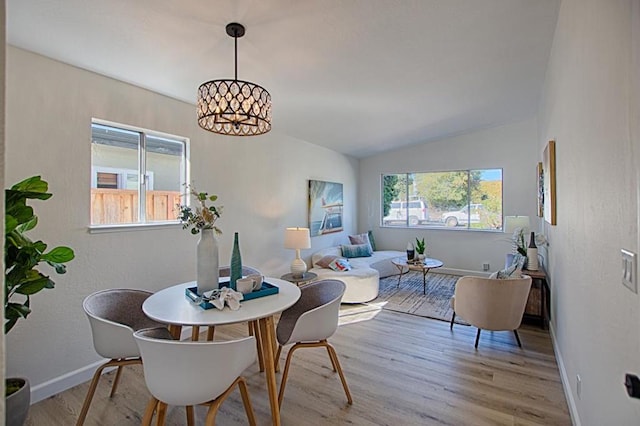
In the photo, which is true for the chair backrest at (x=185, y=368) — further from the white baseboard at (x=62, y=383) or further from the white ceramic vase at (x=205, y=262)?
the white baseboard at (x=62, y=383)

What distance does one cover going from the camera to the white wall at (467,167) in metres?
5.55

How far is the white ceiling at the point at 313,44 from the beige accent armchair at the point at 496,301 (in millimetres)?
2075

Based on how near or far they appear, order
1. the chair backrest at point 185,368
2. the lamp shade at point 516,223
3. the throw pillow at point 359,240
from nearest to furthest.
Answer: the chair backrest at point 185,368 < the lamp shade at point 516,223 < the throw pillow at point 359,240

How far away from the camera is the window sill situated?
2.63 m

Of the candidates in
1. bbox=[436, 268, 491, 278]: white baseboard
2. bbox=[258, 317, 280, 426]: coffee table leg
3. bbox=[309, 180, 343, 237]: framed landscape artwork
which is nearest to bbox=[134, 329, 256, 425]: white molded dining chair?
bbox=[258, 317, 280, 426]: coffee table leg

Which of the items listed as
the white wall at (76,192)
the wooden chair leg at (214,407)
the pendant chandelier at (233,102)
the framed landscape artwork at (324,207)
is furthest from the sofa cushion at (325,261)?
the wooden chair leg at (214,407)

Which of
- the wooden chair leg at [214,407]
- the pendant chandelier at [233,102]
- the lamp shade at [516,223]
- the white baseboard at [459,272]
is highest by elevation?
the pendant chandelier at [233,102]

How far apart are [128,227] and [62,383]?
1.27m

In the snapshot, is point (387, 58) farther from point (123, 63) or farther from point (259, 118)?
point (123, 63)

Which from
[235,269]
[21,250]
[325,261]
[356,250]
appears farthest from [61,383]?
[356,250]

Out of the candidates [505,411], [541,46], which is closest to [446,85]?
[541,46]

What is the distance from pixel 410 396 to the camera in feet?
7.63

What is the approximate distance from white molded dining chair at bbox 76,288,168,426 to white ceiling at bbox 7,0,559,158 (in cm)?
174

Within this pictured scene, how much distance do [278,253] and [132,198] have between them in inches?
83.8
